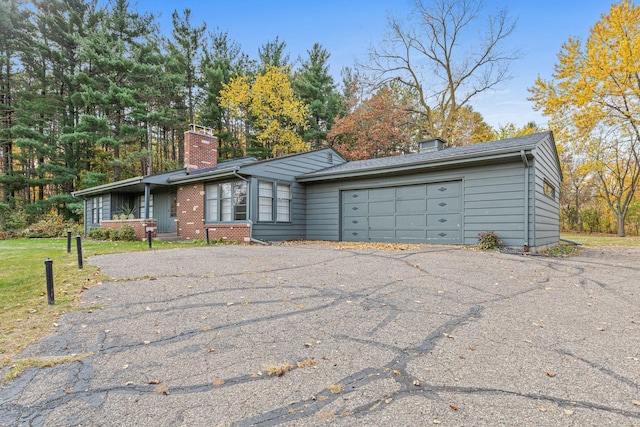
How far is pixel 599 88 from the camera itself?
15922 mm

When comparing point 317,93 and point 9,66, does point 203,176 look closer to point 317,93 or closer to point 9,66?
point 317,93

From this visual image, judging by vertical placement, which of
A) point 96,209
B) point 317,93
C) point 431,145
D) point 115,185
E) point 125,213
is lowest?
point 125,213

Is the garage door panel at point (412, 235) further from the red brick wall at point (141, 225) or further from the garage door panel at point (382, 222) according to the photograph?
the red brick wall at point (141, 225)

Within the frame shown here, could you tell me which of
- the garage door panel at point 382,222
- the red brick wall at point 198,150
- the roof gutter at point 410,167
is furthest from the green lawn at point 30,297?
→ the garage door panel at point 382,222

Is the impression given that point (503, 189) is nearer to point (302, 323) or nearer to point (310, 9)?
point (302, 323)

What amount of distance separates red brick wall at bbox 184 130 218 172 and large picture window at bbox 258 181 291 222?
429 centimetres

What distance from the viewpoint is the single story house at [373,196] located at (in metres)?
8.69

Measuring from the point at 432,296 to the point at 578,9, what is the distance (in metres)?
19.1

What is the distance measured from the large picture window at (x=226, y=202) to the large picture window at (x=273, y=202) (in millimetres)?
580

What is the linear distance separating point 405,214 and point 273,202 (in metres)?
4.74

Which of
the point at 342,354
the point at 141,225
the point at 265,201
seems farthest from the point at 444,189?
the point at 141,225

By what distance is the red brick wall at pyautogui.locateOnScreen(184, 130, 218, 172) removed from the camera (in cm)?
1432

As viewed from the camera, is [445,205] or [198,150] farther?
[198,150]

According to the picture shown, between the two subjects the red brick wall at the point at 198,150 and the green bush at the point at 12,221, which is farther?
the green bush at the point at 12,221
